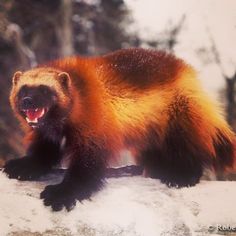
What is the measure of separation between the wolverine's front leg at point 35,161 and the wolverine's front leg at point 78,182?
0.17m

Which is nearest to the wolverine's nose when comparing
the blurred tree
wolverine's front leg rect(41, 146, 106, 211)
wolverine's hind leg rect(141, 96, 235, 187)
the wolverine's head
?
the wolverine's head

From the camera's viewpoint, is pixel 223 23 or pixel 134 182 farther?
pixel 223 23

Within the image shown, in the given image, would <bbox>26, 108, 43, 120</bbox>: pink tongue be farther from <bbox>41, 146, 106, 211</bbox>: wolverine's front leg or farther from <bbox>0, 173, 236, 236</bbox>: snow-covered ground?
<bbox>0, 173, 236, 236</bbox>: snow-covered ground

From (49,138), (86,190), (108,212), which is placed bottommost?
(108,212)

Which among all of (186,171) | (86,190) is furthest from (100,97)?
(186,171)

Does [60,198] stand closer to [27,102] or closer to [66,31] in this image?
[27,102]

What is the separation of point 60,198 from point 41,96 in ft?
1.30

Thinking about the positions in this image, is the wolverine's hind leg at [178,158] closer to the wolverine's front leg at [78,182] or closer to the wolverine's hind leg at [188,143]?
the wolverine's hind leg at [188,143]

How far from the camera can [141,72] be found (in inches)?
70.2

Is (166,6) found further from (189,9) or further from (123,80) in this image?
(123,80)

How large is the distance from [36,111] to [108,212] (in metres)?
0.51

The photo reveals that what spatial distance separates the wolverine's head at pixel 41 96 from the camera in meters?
1.60

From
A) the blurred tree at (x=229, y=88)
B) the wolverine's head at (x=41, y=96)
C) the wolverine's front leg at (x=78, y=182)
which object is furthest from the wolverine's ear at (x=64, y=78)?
the blurred tree at (x=229, y=88)

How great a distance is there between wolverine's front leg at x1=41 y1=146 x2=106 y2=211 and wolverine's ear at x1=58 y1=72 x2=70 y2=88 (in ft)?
0.84
